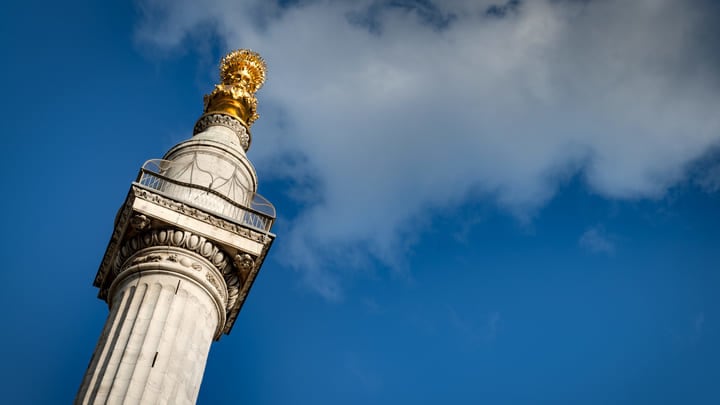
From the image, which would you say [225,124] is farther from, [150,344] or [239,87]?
→ [150,344]

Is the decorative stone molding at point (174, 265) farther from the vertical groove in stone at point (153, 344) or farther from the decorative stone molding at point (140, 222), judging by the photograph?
the decorative stone molding at point (140, 222)

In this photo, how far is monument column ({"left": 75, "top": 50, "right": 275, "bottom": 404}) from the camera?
1877 cm

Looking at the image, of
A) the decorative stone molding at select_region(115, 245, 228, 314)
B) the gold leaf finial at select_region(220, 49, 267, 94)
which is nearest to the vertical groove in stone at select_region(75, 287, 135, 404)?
the decorative stone molding at select_region(115, 245, 228, 314)

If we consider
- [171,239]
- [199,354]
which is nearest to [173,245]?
[171,239]

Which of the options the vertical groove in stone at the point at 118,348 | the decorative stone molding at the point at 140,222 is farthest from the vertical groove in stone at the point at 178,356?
the decorative stone molding at the point at 140,222

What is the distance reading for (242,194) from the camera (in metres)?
24.4

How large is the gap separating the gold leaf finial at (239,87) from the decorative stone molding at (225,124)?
0.22 metres

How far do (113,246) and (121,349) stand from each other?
406cm

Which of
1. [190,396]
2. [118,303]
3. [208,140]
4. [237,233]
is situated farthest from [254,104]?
[190,396]

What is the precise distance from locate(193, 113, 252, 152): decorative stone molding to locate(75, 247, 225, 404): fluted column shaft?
22.6 feet

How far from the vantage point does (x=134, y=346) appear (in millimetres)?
19078

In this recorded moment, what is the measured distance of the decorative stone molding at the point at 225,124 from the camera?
2742 centimetres

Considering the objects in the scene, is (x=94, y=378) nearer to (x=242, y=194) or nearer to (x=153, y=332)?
(x=153, y=332)

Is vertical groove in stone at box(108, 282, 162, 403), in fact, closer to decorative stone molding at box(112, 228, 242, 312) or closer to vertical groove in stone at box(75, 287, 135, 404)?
vertical groove in stone at box(75, 287, 135, 404)
